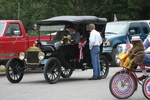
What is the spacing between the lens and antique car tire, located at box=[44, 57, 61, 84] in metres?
13.0

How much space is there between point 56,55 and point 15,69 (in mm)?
1339

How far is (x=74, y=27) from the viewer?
14484 millimetres

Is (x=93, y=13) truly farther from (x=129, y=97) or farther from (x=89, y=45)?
(x=129, y=97)

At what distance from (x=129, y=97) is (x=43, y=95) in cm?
202

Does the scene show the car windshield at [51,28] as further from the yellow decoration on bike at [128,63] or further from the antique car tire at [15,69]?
the yellow decoration on bike at [128,63]

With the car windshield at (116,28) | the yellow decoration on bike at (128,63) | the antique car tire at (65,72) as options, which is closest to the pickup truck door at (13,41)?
the antique car tire at (65,72)

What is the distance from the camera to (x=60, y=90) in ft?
38.3

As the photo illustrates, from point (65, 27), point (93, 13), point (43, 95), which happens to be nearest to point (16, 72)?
point (65, 27)

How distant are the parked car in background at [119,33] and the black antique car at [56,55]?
4.85m

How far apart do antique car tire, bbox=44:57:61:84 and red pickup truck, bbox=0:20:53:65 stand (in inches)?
95.0

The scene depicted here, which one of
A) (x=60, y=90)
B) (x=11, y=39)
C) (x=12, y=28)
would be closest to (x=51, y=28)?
(x=11, y=39)

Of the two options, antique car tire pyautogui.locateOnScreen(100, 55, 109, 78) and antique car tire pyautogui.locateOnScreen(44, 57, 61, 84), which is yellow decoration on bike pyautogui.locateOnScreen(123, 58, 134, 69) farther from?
antique car tire pyautogui.locateOnScreen(100, 55, 109, 78)

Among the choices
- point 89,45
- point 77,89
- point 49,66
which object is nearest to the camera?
point 77,89

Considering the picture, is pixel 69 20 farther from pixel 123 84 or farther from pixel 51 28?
pixel 123 84
